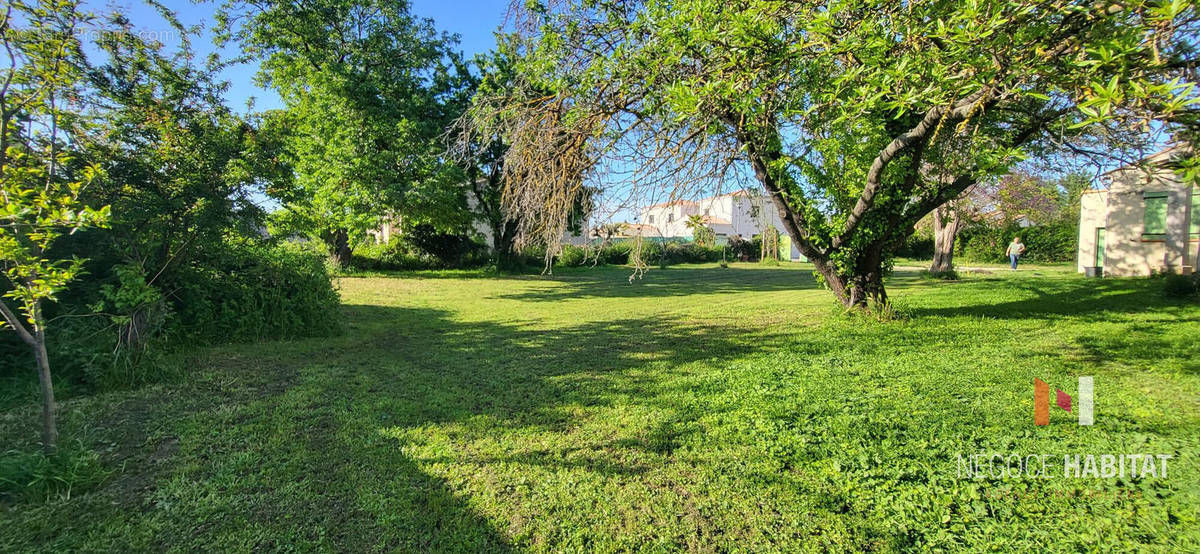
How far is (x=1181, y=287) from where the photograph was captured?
9.43 metres

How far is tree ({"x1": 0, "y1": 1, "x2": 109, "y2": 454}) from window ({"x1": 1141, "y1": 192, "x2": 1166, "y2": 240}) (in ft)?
68.8

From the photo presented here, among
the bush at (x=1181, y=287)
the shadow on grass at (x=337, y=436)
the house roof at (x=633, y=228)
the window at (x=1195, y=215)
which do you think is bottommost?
the shadow on grass at (x=337, y=436)

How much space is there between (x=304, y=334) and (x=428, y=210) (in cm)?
992

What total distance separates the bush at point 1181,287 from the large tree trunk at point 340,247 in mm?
22475

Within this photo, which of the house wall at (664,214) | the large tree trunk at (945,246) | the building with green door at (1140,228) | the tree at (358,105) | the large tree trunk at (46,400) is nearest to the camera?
the large tree trunk at (46,400)

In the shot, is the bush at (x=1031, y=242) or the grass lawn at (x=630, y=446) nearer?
the grass lawn at (x=630, y=446)

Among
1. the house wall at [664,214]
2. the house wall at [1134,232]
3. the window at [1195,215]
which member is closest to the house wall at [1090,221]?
the house wall at [1134,232]

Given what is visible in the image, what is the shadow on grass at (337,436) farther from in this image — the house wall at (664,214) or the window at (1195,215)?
the window at (1195,215)

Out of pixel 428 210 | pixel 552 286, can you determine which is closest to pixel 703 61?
pixel 552 286

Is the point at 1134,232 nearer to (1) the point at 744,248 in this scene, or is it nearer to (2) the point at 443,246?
(1) the point at 744,248

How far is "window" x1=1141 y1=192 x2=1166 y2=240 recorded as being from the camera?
523 inches

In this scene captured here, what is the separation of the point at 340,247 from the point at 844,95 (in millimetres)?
18464

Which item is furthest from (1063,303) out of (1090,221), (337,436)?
(337,436)

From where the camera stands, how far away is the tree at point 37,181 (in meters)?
2.48
